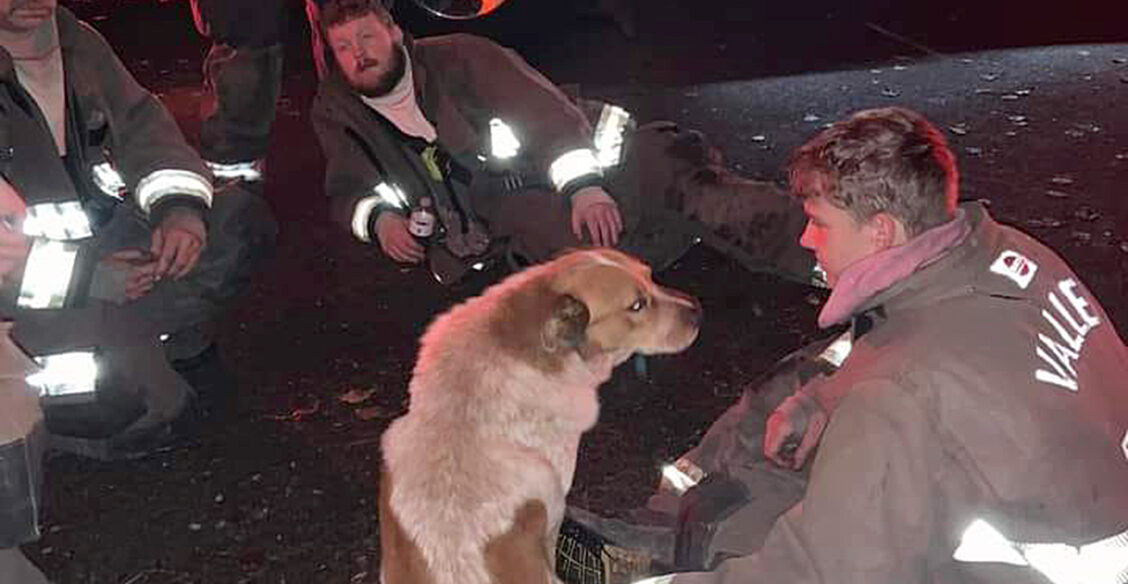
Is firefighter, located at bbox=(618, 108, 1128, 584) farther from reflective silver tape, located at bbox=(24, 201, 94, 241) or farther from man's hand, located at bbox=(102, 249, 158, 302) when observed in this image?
reflective silver tape, located at bbox=(24, 201, 94, 241)

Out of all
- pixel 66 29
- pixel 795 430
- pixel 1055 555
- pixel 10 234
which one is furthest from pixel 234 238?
pixel 1055 555

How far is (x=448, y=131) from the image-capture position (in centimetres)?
477

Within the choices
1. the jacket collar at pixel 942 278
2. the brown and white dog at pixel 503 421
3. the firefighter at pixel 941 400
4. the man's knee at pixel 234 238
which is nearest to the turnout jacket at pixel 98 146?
the man's knee at pixel 234 238

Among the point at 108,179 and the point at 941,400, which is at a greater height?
the point at 941,400

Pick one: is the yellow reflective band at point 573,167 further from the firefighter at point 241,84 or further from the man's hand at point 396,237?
the firefighter at point 241,84

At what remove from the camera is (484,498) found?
2.81 meters

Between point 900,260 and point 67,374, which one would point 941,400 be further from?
point 67,374

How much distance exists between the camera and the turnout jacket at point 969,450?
2.33m

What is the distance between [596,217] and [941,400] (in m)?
2.27

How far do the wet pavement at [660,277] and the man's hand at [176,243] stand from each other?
534 mm

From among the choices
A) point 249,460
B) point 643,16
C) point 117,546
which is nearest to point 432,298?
point 249,460

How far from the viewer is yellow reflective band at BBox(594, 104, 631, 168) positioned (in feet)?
15.7

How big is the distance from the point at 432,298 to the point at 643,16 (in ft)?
15.6

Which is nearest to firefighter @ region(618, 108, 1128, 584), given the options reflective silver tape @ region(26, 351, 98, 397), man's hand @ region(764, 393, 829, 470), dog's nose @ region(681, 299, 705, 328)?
man's hand @ region(764, 393, 829, 470)
